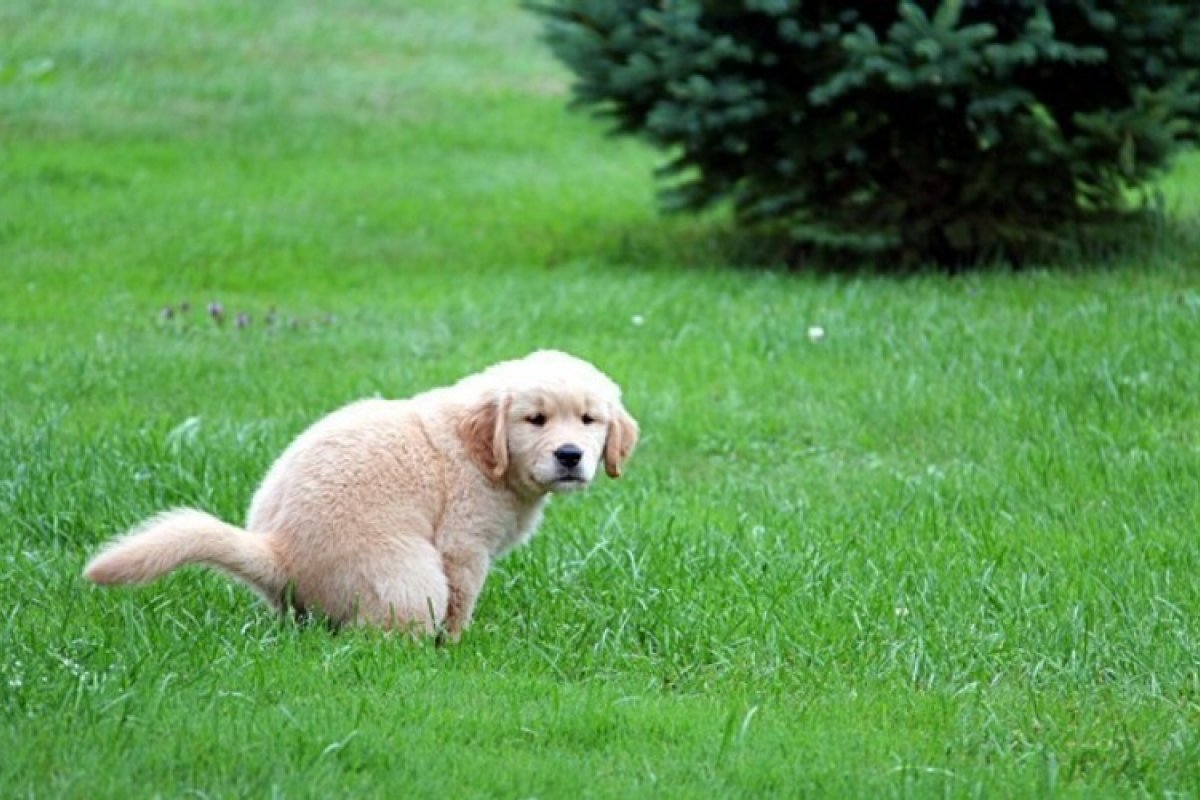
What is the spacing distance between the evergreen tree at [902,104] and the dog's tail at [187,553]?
278 inches

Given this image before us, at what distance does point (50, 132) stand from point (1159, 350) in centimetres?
1135

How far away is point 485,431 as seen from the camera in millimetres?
6324

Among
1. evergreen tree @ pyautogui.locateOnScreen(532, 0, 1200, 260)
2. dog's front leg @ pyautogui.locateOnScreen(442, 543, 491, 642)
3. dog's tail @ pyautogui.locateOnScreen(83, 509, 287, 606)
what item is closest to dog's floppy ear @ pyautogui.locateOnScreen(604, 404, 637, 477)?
dog's front leg @ pyautogui.locateOnScreen(442, 543, 491, 642)

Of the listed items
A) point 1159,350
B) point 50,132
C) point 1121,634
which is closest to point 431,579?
point 1121,634

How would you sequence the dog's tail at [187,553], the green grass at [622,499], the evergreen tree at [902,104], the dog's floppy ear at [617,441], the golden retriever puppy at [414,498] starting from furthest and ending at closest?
1. the evergreen tree at [902,104]
2. the dog's floppy ear at [617,441]
3. the golden retriever puppy at [414,498]
4. the dog's tail at [187,553]
5. the green grass at [622,499]

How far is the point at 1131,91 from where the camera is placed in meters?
12.7

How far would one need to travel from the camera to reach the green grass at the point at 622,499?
510 centimetres

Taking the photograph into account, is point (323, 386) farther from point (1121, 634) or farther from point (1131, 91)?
point (1131, 91)

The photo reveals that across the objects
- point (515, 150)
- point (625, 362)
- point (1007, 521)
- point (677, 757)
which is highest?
point (677, 757)

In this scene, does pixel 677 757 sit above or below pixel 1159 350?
above

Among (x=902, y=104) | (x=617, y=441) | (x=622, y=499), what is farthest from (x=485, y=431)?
(x=902, y=104)

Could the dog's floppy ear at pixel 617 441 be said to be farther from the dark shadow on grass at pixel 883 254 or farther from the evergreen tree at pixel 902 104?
the dark shadow on grass at pixel 883 254

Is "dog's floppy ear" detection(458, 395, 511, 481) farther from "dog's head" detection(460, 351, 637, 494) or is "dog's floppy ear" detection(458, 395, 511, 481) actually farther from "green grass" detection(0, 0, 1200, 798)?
"green grass" detection(0, 0, 1200, 798)

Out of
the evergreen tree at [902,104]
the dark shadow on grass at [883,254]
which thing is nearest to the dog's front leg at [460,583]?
the evergreen tree at [902,104]
